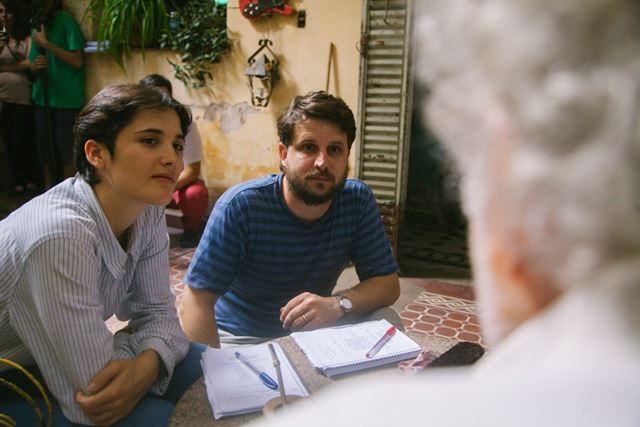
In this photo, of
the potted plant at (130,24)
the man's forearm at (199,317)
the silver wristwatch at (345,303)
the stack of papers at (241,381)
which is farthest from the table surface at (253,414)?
the potted plant at (130,24)

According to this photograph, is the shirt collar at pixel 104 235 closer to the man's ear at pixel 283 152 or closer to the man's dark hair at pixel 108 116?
the man's dark hair at pixel 108 116

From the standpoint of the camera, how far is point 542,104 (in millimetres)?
334

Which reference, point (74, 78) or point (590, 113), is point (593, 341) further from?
point (74, 78)

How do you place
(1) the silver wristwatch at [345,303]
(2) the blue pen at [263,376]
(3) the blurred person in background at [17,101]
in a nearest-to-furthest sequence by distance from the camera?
Answer: (2) the blue pen at [263,376]
(1) the silver wristwatch at [345,303]
(3) the blurred person in background at [17,101]

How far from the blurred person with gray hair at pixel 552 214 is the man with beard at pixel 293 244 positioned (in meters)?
1.35

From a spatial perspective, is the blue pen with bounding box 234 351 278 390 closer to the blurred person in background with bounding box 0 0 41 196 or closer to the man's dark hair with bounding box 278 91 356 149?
the man's dark hair with bounding box 278 91 356 149

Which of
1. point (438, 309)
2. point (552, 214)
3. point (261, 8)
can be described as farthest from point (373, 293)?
point (261, 8)

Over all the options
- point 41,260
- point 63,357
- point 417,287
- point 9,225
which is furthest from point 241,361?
point 417,287

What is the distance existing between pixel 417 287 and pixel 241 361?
271 cm

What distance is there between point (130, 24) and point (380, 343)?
4.47 meters

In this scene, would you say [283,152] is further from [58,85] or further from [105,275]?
[58,85]

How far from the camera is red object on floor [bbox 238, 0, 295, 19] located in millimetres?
4090

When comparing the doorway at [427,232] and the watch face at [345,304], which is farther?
the doorway at [427,232]

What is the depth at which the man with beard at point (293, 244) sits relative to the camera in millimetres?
1781
